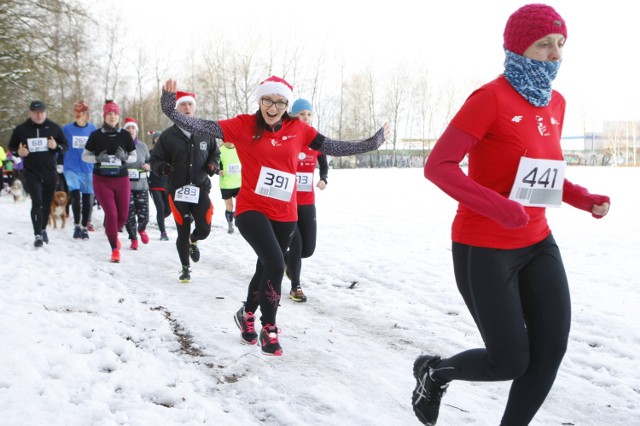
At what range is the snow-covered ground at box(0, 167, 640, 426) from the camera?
3.02m

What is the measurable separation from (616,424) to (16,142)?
8450 mm

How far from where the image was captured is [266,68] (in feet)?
151

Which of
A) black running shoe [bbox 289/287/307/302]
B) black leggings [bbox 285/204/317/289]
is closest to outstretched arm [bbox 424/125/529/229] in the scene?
black leggings [bbox 285/204/317/289]

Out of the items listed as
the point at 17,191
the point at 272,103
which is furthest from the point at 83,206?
the point at 17,191

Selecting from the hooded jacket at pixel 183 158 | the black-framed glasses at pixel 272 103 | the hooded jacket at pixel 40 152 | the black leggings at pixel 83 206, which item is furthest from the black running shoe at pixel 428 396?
the black leggings at pixel 83 206

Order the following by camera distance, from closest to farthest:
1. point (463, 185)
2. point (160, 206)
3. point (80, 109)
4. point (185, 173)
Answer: point (463, 185) < point (185, 173) < point (80, 109) < point (160, 206)

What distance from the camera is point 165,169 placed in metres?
6.30

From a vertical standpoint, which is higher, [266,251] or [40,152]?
[40,152]

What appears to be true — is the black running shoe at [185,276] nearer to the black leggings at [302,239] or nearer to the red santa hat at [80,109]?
the black leggings at [302,239]

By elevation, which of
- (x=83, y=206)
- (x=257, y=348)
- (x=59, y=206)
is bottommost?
(x=257, y=348)

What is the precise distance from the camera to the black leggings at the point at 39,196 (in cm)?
798

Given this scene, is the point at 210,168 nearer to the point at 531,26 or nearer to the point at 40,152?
the point at 40,152

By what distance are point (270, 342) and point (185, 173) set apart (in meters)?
3.11

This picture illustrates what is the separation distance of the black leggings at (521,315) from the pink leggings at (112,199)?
6.16 meters
